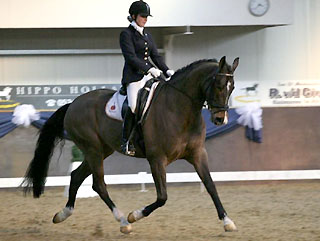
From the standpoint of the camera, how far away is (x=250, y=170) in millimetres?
11484

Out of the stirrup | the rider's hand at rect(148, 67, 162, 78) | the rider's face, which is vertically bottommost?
the stirrup

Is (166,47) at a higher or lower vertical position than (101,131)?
higher

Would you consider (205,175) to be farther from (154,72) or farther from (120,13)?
(120,13)

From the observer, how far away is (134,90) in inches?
271

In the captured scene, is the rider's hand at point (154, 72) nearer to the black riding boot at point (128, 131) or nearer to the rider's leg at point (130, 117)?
the rider's leg at point (130, 117)

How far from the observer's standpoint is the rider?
268 inches

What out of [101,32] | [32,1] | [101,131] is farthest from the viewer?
[101,32]

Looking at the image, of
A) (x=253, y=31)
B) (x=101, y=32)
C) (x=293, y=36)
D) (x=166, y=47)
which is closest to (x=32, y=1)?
(x=101, y=32)

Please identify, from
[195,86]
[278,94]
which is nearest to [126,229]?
[195,86]

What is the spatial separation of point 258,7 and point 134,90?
Result: 26.9 feet

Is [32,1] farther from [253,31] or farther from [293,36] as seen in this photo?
[293,36]

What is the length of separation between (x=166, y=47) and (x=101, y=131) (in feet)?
27.5

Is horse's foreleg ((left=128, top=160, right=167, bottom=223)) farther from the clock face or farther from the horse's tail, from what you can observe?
the clock face

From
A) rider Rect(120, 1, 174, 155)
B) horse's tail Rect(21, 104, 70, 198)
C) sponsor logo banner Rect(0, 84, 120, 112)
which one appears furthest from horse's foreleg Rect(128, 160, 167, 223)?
sponsor logo banner Rect(0, 84, 120, 112)
